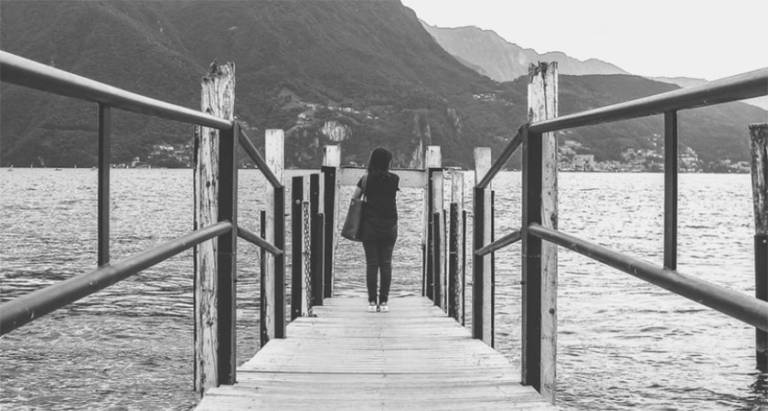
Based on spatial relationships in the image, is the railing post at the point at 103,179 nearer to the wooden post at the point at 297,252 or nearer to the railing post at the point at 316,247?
the wooden post at the point at 297,252

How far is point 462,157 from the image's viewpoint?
166125 millimetres

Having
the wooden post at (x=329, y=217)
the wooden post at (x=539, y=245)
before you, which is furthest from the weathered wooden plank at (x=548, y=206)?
the wooden post at (x=329, y=217)

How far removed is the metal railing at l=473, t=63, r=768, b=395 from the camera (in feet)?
5.78

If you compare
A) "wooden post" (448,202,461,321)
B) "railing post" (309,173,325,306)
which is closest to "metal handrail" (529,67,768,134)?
"railing post" (309,173,325,306)

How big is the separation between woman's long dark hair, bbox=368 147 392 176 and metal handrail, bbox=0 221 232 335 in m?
5.01

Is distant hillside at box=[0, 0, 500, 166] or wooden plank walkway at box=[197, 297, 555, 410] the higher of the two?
distant hillside at box=[0, 0, 500, 166]

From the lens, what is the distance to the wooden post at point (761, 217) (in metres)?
8.97

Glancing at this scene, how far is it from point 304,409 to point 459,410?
0.64m

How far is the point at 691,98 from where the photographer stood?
2027 mm

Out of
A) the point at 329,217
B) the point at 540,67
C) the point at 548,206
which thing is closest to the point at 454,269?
the point at 329,217

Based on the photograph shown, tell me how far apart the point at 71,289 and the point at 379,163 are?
6.00 metres

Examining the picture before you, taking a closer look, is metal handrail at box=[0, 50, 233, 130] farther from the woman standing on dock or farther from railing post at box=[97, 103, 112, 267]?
the woman standing on dock

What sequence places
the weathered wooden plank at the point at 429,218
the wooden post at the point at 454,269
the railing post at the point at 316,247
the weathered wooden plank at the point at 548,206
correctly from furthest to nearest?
the weathered wooden plank at the point at 429,218
the wooden post at the point at 454,269
the railing post at the point at 316,247
the weathered wooden plank at the point at 548,206

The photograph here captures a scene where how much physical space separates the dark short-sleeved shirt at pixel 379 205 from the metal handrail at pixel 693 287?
4977 mm
